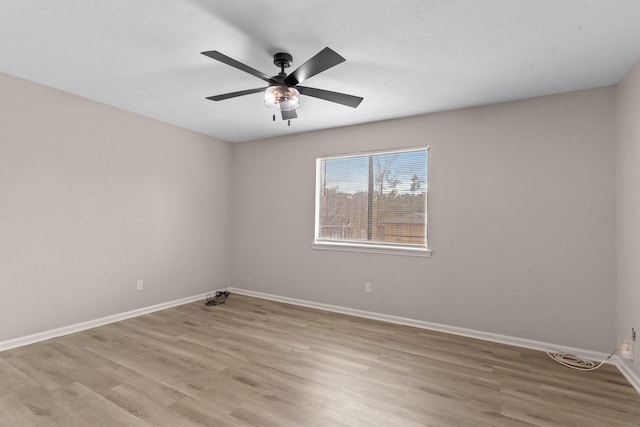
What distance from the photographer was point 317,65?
6.48 ft

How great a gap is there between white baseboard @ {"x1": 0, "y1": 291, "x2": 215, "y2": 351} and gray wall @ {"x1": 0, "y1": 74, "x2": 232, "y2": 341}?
2.3 inches

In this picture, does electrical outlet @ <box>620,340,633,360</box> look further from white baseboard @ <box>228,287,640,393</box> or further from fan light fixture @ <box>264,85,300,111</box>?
fan light fixture @ <box>264,85,300,111</box>

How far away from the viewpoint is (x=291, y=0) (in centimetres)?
177

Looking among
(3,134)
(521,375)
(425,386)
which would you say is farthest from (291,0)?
(521,375)

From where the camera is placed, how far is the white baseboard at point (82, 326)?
2777 mm

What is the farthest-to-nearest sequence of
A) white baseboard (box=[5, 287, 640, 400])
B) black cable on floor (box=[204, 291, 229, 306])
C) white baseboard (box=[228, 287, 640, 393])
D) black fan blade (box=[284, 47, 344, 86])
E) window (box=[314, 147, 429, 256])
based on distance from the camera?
black cable on floor (box=[204, 291, 229, 306]) → window (box=[314, 147, 429, 256]) → white baseboard (box=[5, 287, 640, 400]) → white baseboard (box=[228, 287, 640, 393]) → black fan blade (box=[284, 47, 344, 86])

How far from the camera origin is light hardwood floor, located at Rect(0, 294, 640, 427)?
1.88 meters

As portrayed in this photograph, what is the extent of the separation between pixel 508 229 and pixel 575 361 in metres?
1.26

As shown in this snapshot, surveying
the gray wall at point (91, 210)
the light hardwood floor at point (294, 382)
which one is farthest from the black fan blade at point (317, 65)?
the gray wall at point (91, 210)

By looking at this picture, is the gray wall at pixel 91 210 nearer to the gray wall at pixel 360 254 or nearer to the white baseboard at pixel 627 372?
the gray wall at pixel 360 254

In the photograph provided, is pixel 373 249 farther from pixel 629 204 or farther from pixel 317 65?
pixel 317 65

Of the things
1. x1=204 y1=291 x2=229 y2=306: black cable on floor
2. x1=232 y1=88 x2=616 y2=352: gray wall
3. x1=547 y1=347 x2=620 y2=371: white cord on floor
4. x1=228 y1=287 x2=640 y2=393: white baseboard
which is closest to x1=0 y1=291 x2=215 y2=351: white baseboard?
x1=204 y1=291 x2=229 y2=306: black cable on floor

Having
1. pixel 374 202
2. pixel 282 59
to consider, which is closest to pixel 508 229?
pixel 374 202

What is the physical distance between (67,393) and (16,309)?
135 centimetres
